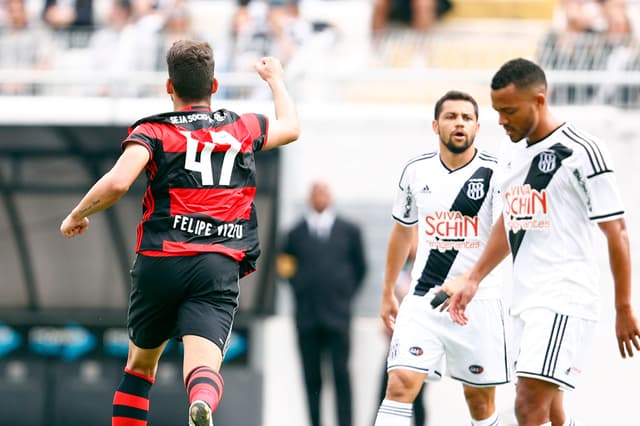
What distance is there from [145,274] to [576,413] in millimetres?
7103

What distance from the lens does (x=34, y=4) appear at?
16344 millimetres

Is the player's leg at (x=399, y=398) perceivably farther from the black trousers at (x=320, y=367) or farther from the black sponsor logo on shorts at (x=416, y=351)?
the black trousers at (x=320, y=367)

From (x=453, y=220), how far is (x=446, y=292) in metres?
0.57

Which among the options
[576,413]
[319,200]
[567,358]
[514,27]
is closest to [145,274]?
[567,358]

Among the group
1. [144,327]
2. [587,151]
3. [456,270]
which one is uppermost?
[587,151]

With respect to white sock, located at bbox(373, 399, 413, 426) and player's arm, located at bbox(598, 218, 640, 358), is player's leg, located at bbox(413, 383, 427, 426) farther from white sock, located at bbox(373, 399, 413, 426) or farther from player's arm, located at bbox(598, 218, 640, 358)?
player's arm, located at bbox(598, 218, 640, 358)

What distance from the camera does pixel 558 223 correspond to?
6754mm

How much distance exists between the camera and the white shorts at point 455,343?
25.5 feet

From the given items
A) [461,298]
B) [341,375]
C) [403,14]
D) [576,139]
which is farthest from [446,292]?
[403,14]

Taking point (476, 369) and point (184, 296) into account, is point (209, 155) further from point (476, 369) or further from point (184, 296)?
point (476, 369)

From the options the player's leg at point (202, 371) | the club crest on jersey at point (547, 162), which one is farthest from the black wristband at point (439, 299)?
the player's leg at point (202, 371)

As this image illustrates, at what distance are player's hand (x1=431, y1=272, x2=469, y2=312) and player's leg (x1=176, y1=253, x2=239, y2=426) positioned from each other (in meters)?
1.41

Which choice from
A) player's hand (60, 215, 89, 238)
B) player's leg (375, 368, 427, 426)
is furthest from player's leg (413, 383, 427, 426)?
player's hand (60, 215, 89, 238)

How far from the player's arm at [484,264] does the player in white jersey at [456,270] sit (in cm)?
61
